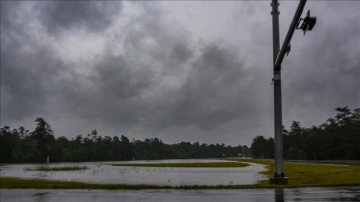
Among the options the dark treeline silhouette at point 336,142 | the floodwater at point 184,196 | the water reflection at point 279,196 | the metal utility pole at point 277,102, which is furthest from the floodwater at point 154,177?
the dark treeline silhouette at point 336,142

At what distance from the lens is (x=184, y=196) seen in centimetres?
1778

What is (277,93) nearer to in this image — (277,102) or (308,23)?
(277,102)

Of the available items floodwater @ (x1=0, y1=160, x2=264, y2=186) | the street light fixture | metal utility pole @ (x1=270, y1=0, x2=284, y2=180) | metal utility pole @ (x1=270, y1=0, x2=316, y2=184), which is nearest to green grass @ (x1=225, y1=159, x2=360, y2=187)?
metal utility pole @ (x1=270, y1=0, x2=316, y2=184)

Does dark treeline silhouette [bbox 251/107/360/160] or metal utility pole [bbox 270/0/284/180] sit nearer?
metal utility pole [bbox 270/0/284/180]

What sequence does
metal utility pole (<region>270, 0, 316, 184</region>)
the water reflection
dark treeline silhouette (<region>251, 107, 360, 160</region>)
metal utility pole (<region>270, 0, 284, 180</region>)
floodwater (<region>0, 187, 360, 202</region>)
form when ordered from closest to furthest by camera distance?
1. the water reflection
2. floodwater (<region>0, 187, 360, 202</region>)
3. metal utility pole (<region>270, 0, 316, 184</region>)
4. metal utility pole (<region>270, 0, 284, 180</region>)
5. dark treeline silhouette (<region>251, 107, 360, 160</region>)

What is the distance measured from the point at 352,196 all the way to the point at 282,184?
6483mm

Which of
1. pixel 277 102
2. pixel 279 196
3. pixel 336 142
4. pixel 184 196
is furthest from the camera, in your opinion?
pixel 336 142

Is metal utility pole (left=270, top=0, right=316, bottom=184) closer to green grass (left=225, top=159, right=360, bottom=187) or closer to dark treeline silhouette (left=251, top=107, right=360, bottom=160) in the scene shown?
green grass (left=225, top=159, right=360, bottom=187)

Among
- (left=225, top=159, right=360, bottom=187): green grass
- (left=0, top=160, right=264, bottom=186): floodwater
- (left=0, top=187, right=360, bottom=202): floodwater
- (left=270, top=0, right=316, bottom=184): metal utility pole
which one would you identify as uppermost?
(left=270, top=0, right=316, bottom=184): metal utility pole

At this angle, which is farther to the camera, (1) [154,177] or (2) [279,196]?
(1) [154,177]

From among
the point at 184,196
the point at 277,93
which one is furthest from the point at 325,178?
the point at 184,196

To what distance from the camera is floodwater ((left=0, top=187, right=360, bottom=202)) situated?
54.0ft

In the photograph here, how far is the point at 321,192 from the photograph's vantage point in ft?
59.8

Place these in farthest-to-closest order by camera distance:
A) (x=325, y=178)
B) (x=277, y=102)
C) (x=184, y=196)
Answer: (x=325, y=178)
(x=277, y=102)
(x=184, y=196)
